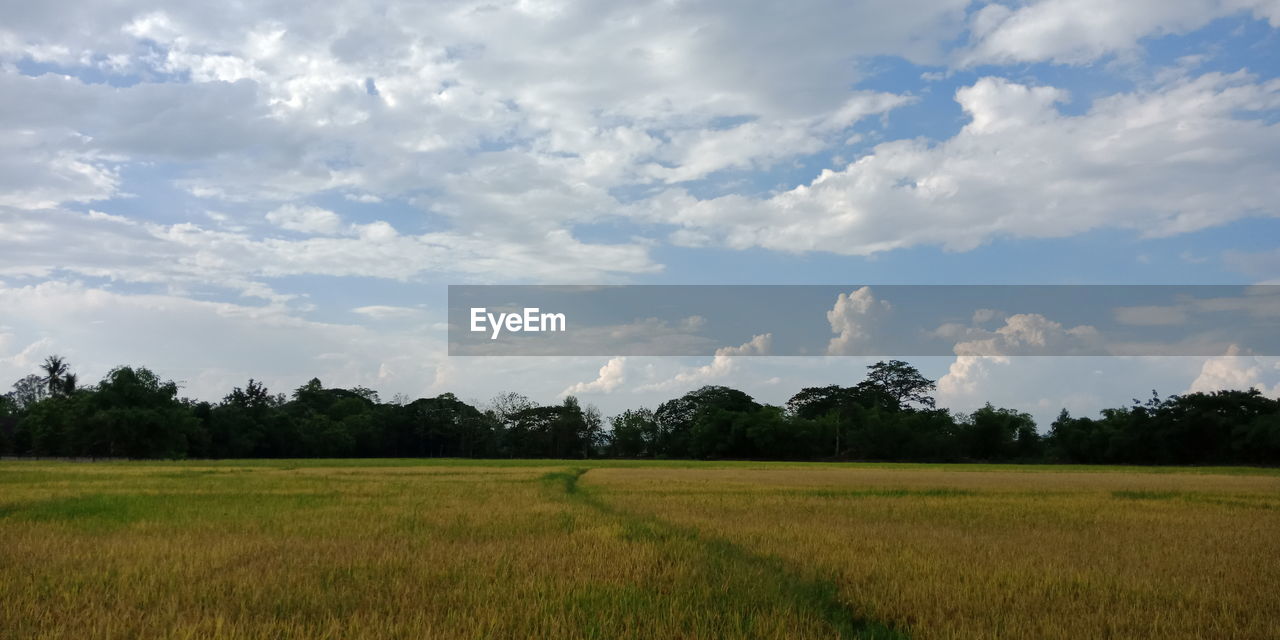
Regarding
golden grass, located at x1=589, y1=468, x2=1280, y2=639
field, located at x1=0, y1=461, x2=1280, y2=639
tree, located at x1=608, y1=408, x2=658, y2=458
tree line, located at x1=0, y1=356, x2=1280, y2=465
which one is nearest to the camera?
field, located at x1=0, y1=461, x2=1280, y2=639

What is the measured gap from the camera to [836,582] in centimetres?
870

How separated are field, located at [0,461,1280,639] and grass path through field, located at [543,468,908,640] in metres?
0.04

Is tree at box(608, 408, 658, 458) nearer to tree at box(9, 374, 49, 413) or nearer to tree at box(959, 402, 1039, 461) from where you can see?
tree at box(959, 402, 1039, 461)

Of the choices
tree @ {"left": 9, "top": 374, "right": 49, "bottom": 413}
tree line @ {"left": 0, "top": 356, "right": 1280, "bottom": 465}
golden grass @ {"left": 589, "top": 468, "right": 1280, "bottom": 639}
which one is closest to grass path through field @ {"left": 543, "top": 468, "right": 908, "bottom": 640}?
golden grass @ {"left": 589, "top": 468, "right": 1280, "bottom": 639}

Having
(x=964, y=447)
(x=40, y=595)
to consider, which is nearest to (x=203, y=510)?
(x=40, y=595)

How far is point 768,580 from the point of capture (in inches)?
340

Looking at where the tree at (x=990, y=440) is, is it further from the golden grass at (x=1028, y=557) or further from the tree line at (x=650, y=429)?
the golden grass at (x=1028, y=557)

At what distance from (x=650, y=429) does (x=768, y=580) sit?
94555 millimetres

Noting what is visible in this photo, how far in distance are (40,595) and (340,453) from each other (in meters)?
92.7

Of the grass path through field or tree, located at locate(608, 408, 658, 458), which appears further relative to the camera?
tree, located at locate(608, 408, 658, 458)

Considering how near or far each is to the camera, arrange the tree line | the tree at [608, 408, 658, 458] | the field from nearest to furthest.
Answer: the field
the tree line
the tree at [608, 408, 658, 458]

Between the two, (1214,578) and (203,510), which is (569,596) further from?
(203,510)

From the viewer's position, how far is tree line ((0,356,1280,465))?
72375 millimetres

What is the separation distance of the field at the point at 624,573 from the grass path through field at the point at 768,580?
1.6 inches
